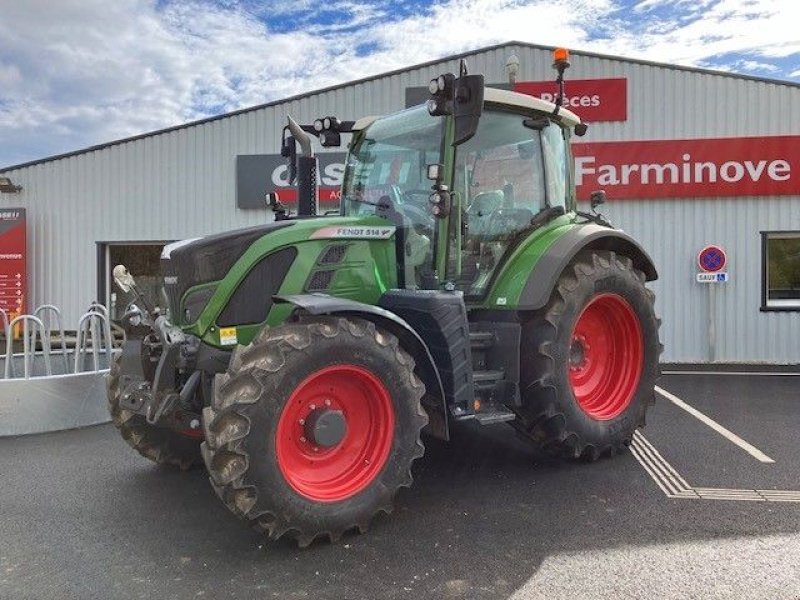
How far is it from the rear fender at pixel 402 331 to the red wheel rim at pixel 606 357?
145 centimetres

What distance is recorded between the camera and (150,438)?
14.5 ft

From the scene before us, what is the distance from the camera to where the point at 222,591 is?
2834 mm

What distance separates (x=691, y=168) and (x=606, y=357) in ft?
21.2

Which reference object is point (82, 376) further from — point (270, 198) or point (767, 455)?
point (767, 455)

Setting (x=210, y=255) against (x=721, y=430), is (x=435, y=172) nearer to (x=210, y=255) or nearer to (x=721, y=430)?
(x=210, y=255)

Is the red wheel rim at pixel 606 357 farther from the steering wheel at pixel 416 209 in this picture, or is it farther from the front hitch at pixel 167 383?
the front hitch at pixel 167 383

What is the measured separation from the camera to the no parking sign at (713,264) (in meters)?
10.0

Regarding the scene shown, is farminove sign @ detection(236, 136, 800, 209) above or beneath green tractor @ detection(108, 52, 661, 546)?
above

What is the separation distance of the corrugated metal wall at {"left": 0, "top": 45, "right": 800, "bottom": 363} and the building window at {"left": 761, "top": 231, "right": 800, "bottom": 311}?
32 centimetres

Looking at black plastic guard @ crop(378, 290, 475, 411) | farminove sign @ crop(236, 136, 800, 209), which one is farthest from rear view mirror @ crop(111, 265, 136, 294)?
farminove sign @ crop(236, 136, 800, 209)

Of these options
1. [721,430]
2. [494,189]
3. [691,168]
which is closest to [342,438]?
[494,189]

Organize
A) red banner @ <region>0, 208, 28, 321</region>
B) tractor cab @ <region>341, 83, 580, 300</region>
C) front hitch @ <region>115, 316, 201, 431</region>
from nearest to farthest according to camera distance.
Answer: front hitch @ <region>115, 316, 201, 431</region> < tractor cab @ <region>341, 83, 580, 300</region> < red banner @ <region>0, 208, 28, 321</region>

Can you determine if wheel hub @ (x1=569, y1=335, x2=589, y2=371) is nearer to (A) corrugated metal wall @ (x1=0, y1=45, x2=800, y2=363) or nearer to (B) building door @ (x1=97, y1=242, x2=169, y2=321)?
(A) corrugated metal wall @ (x1=0, y1=45, x2=800, y2=363)

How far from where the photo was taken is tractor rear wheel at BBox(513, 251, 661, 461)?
4.32m
